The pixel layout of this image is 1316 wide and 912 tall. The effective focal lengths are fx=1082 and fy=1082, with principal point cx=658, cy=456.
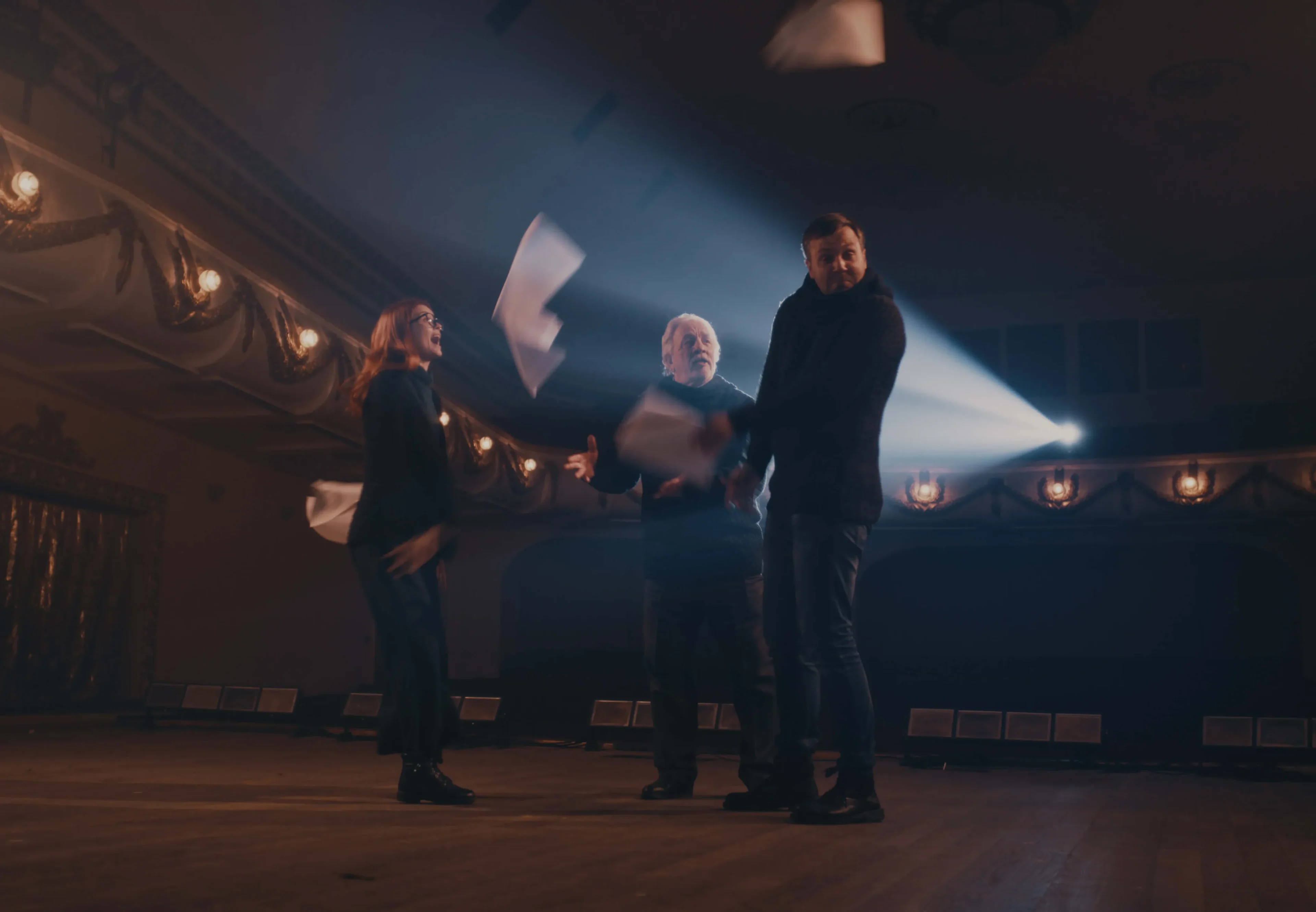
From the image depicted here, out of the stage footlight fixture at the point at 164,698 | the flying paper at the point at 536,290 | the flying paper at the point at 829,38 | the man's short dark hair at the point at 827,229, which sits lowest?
the stage footlight fixture at the point at 164,698

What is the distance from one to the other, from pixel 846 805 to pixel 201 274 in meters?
4.70

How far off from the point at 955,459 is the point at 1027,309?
2.11 metres

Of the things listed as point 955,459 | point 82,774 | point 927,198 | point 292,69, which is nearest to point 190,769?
point 82,774

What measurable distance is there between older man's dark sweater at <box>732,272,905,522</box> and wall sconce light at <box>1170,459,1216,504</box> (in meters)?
9.20

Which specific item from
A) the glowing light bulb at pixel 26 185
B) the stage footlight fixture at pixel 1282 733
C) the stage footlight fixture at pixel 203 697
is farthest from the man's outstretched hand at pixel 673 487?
the stage footlight fixture at pixel 203 697

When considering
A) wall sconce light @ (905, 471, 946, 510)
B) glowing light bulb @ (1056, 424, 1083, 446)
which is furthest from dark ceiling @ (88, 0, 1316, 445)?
wall sconce light @ (905, 471, 946, 510)

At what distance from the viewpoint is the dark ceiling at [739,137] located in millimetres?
6359

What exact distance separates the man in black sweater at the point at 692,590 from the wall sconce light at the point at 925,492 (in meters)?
8.77

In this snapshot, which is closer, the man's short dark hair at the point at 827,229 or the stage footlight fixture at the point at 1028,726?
the man's short dark hair at the point at 827,229

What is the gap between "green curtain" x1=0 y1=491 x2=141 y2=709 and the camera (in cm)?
770

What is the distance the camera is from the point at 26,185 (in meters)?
4.34

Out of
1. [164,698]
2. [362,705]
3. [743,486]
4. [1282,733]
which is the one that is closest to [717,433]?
[743,486]

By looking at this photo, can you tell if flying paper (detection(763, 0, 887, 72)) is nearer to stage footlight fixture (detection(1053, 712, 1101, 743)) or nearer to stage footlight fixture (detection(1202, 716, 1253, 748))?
stage footlight fixture (detection(1053, 712, 1101, 743))

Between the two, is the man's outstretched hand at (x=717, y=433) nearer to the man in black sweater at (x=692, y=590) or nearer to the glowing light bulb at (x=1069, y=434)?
the man in black sweater at (x=692, y=590)
